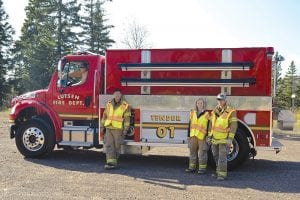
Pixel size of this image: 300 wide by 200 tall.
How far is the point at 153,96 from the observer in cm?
1048

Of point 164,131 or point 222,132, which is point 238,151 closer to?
point 222,132

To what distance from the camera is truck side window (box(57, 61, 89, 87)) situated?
11.3 m

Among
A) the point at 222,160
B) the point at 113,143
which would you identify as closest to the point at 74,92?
the point at 113,143

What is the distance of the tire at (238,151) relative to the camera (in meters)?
9.97

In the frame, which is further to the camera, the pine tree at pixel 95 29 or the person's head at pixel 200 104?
the pine tree at pixel 95 29

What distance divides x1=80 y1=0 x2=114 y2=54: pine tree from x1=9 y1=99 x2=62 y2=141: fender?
3203cm

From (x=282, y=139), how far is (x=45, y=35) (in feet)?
92.6

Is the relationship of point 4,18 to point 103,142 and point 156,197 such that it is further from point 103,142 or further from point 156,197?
point 156,197

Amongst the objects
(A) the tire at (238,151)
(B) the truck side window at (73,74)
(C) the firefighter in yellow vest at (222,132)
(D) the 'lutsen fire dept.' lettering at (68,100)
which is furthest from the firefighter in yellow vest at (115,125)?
(A) the tire at (238,151)

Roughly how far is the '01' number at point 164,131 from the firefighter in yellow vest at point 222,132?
45.9 inches

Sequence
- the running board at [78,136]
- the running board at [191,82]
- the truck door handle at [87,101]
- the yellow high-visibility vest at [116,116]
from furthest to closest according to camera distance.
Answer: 1. the truck door handle at [87,101]
2. the running board at [78,136]
3. the yellow high-visibility vest at [116,116]
4. the running board at [191,82]

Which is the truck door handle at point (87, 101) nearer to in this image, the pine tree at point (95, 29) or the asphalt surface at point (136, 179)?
the asphalt surface at point (136, 179)

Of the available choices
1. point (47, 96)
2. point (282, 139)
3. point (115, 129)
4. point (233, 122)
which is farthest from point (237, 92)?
point (282, 139)

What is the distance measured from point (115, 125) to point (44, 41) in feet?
106
